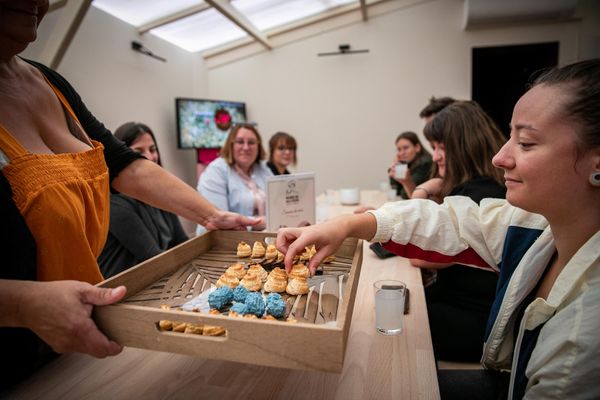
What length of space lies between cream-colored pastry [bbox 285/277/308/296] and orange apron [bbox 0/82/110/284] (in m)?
0.49

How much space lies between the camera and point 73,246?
935 mm

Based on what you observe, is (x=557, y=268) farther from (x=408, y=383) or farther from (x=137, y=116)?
(x=137, y=116)

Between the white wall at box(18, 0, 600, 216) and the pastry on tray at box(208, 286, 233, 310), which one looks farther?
the white wall at box(18, 0, 600, 216)

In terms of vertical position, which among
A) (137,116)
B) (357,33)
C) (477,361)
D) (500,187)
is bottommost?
(477,361)

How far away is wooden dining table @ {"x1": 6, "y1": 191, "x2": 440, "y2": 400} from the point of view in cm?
84

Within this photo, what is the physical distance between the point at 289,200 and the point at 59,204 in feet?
3.54

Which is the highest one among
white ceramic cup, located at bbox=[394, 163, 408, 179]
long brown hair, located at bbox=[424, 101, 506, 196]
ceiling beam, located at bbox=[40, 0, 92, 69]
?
ceiling beam, located at bbox=[40, 0, 92, 69]

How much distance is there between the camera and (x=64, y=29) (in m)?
2.97

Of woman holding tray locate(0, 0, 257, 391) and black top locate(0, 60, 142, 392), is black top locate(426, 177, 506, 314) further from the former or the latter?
black top locate(0, 60, 142, 392)

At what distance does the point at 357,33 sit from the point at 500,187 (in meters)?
4.68

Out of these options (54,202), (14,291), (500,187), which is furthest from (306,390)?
(500,187)

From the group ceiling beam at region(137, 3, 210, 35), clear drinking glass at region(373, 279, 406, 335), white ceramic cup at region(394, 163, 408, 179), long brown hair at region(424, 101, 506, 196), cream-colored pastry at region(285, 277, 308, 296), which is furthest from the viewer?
ceiling beam at region(137, 3, 210, 35)

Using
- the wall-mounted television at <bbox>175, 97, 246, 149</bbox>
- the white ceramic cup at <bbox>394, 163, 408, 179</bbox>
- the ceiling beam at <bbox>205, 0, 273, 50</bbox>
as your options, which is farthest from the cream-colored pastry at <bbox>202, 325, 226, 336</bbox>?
the wall-mounted television at <bbox>175, 97, 246, 149</bbox>

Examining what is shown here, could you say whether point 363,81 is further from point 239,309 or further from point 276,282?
point 239,309
